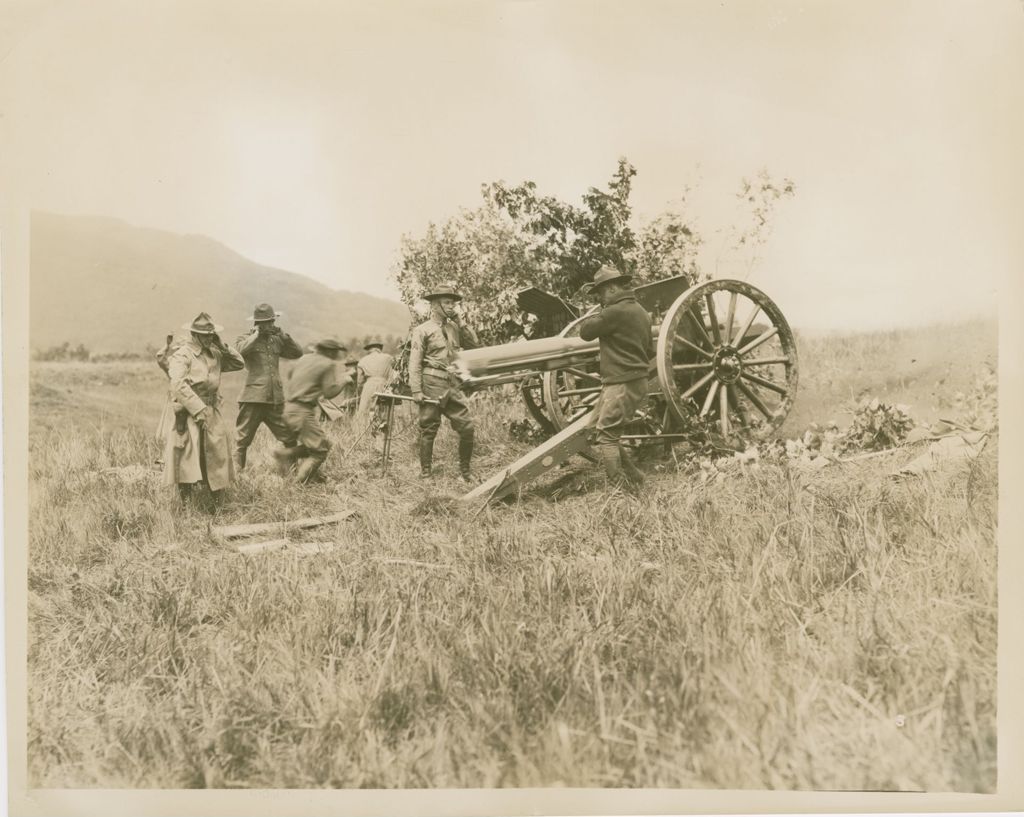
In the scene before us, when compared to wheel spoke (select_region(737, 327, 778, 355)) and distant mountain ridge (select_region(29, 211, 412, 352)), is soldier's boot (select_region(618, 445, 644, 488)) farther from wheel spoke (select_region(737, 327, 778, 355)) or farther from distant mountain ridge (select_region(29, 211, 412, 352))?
distant mountain ridge (select_region(29, 211, 412, 352))

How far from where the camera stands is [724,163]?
4016 mm

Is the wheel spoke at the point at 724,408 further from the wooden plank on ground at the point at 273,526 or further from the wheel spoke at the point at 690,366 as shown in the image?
the wooden plank on ground at the point at 273,526

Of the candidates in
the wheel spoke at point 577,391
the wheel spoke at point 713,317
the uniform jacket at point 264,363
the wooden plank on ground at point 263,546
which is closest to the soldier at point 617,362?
the wheel spoke at point 577,391

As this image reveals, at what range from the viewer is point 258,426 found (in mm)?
4078

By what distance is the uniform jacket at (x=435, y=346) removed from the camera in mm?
4023

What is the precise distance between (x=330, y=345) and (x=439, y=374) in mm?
586

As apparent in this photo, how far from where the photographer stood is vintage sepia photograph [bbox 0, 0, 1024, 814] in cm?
388

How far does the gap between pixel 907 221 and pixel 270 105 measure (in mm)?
3366

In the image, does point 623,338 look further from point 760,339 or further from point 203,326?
point 203,326

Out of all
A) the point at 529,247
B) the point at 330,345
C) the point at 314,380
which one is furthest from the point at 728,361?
the point at 314,380

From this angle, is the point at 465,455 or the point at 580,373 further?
the point at 580,373

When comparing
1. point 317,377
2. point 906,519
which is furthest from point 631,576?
point 317,377

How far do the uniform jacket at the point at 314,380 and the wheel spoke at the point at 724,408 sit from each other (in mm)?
2048

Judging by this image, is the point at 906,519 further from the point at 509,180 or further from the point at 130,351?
the point at 130,351
